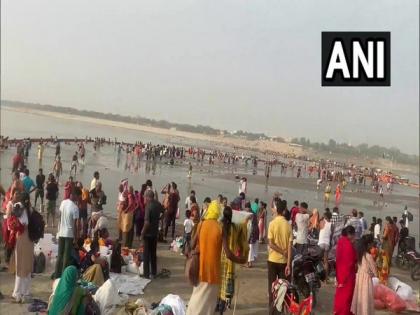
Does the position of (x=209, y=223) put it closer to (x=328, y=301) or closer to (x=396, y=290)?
(x=328, y=301)

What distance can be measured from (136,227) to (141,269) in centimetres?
233

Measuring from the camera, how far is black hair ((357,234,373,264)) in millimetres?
6404

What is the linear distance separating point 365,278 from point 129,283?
135 inches

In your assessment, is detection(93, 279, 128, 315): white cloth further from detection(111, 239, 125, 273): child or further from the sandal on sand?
the sandal on sand

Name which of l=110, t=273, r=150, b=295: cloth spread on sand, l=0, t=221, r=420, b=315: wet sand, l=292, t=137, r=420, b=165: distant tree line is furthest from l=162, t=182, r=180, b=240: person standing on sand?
l=292, t=137, r=420, b=165: distant tree line

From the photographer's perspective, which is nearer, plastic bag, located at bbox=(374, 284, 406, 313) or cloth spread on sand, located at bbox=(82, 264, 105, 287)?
cloth spread on sand, located at bbox=(82, 264, 105, 287)

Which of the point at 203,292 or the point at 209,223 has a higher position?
the point at 209,223

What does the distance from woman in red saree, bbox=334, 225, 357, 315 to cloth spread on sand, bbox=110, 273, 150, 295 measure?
2.83 m

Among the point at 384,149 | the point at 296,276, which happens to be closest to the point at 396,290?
the point at 296,276

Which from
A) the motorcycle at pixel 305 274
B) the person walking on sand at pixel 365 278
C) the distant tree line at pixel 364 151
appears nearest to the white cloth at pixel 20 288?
the motorcycle at pixel 305 274

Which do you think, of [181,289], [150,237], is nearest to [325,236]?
[181,289]

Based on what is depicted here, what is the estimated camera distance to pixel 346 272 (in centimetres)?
643

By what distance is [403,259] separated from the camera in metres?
11.4

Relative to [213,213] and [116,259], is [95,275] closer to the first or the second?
[116,259]
